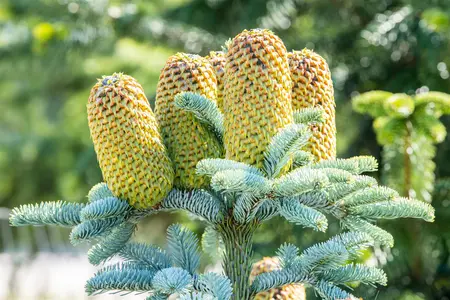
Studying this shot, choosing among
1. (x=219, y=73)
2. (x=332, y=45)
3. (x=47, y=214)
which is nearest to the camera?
(x=47, y=214)

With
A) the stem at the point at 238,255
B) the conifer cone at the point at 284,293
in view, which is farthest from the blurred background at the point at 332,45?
the stem at the point at 238,255

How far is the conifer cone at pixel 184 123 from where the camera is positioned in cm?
92

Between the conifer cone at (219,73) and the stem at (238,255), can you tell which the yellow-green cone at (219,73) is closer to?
the conifer cone at (219,73)

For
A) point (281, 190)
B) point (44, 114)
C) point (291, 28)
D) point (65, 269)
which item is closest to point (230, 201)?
→ point (281, 190)

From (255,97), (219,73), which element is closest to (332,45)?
(219,73)

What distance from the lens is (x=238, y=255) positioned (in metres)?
0.95

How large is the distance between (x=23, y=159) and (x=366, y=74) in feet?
18.7

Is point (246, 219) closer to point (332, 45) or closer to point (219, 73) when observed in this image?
point (219, 73)

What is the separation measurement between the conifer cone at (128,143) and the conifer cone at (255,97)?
11cm

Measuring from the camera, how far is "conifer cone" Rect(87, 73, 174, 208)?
86 cm

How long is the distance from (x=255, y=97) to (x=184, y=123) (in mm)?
125

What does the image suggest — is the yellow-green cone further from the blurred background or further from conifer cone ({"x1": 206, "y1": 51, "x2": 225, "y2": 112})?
the blurred background

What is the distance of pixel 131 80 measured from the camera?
0.89 meters

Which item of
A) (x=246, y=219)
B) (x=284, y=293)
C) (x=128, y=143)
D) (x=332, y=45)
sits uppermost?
(x=332, y=45)
